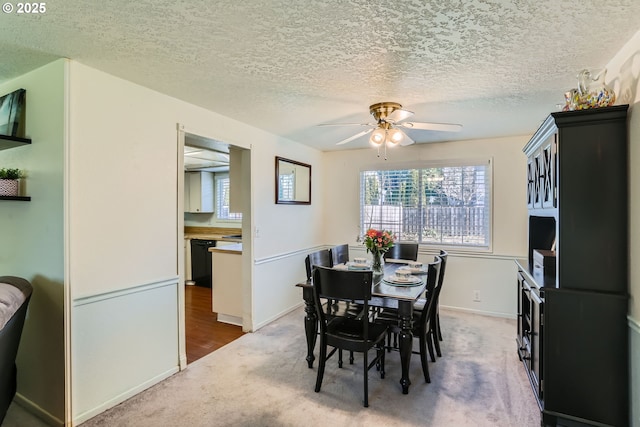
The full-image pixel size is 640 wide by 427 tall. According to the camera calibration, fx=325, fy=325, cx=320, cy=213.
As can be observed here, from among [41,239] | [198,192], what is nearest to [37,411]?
[41,239]

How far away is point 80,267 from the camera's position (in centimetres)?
205

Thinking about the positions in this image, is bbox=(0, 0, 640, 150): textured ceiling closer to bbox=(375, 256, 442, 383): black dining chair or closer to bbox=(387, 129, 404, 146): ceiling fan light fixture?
bbox=(387, 129, 404, 146): ceiling fan light fixture

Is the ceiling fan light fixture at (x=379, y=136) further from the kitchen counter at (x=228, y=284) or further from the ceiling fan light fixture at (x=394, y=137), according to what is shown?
the kitchen counter at (x=228, y=284)

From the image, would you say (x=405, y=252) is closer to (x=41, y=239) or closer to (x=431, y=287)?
(x=431, y=287)

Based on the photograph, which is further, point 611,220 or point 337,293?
point 337,293

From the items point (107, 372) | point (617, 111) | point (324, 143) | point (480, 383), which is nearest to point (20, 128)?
point (107, 372)

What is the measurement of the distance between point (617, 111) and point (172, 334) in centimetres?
331

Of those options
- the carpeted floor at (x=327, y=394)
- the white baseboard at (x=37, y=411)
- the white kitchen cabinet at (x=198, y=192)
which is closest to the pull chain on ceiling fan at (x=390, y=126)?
the carpeted floor at (x=327, y=394)

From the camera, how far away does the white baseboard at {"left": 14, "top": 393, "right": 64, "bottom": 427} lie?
203cm

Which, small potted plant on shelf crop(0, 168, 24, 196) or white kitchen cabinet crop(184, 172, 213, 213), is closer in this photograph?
small potted plant on shelf crop(0, 168, 24, 196)

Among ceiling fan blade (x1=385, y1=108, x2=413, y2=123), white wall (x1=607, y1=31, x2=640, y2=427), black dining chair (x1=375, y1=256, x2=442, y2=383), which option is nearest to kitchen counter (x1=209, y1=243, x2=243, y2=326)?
black dining chair (x1=375, y1=256, x2=442, y2=383)

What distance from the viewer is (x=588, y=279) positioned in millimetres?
1824

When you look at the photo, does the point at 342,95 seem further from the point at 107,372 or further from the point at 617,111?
the point at 107,372

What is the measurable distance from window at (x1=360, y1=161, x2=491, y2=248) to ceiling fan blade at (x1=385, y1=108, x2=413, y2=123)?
6.04ft
